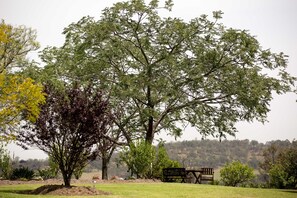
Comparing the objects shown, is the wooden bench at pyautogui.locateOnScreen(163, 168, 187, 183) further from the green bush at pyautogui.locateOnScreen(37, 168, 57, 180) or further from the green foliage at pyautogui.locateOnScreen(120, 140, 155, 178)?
the green bush at pyautogui.locateOnScreen(37, 168, 57, 180)

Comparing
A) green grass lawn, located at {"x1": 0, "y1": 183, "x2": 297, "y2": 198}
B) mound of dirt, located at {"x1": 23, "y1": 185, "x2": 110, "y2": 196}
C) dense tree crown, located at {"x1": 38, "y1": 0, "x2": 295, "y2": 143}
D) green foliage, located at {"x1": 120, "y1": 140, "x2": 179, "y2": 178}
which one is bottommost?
green grass lawn, located at {"x1": 0, "y1": 183, "x2": 297, "y2": 198}

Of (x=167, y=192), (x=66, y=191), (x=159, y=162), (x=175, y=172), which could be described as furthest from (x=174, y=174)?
(x=66, y=191)

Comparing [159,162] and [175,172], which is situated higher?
[159,162]

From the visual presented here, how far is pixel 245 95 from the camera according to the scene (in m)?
24.3

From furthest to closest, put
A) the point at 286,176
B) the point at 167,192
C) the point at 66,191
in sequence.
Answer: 1. the point at 286,176
2. the point at 167,192
3. the point at 66,191

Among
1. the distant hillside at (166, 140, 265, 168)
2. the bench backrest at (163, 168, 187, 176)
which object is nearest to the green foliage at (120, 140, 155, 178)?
the bench backrest at (163, 168, 187, 176)

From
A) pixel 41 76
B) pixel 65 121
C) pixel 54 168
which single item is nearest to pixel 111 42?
pixel 41 76

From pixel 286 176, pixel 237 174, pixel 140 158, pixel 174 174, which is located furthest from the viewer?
pixel 237 174

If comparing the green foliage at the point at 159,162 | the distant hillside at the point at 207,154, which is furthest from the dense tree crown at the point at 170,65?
the distant hillside at the point at 207,154

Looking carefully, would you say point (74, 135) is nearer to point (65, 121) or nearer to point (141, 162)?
point (65, 121)

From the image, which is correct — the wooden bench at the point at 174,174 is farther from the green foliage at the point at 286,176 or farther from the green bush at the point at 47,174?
the green bush at the point at 47,174

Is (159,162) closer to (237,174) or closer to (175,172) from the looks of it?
(175,172)

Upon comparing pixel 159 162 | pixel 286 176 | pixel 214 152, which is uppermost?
pixel 214 152

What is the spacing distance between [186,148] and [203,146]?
5460 mm
